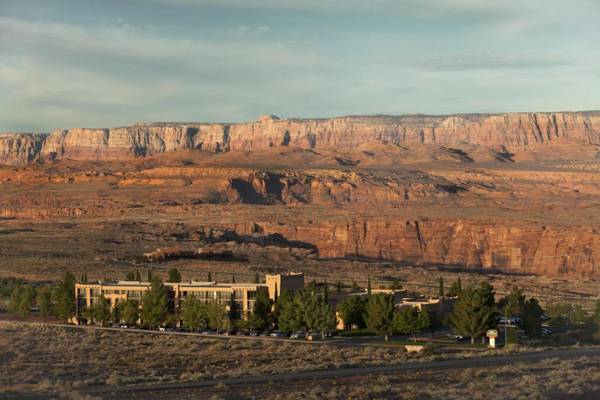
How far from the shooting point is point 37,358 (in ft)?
202

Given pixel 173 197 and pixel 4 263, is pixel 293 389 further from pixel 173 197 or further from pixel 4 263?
pixel 173 197

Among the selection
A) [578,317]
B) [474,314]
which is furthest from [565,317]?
[474,314]

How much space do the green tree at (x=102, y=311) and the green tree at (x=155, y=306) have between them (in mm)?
3065

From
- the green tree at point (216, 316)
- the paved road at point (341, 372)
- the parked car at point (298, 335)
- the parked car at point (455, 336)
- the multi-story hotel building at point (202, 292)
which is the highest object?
the multi-story hotel building at point (202, 292)

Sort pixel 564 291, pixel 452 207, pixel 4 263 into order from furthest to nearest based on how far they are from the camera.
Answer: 1. pixel 452 207
2. pixel 4 263
3. pixel 564 291

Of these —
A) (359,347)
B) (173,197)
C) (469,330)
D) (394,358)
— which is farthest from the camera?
(173,197)

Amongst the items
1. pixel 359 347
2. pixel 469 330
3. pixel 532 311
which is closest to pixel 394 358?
pixel 359 347

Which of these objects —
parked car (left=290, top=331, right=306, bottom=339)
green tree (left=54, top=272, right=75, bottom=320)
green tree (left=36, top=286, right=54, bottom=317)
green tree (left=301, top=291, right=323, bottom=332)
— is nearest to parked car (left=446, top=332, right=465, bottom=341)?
green tree (left=301, top=291, right=323, bottom=332)

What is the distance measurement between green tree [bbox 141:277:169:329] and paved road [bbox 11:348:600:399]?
2469 cm

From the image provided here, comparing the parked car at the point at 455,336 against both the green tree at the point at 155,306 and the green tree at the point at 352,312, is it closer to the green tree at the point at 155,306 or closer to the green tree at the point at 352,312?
the green tree at the point at 352,312

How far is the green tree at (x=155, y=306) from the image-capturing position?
76812 mm

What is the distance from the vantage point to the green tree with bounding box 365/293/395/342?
7150 cm

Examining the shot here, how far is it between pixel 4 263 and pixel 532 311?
63.8 metres

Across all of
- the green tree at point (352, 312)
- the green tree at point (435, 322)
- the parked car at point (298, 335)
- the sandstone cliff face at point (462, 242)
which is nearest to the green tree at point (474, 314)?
the green tree at point (435, 322)
